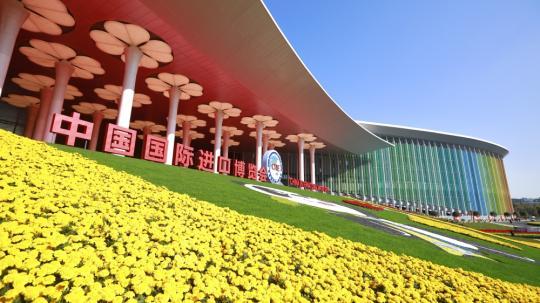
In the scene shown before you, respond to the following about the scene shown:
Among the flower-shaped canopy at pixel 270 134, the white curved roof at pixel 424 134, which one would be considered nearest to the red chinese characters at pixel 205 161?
the flower-shaped canopy at pixel 270 134

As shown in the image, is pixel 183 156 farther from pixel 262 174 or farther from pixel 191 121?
pixel 191 121

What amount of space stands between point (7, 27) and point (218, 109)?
55.2ft

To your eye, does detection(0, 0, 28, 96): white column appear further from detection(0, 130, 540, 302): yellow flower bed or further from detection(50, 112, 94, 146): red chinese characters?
detection(0, 130, 540, 302): yellow flower bed

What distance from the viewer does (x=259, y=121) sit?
32688 mm

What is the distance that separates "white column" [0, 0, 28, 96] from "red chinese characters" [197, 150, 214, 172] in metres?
11.2

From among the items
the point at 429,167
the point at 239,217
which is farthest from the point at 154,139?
the point at 429,167

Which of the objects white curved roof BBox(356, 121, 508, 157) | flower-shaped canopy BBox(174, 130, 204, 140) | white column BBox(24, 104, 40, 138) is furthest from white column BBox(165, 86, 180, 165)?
white curved roof BBox(356, 121, 508, 157)

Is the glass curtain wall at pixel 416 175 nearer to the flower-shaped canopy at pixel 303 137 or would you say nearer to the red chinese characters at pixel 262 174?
the flower-shaped canopy at pixel 303 137

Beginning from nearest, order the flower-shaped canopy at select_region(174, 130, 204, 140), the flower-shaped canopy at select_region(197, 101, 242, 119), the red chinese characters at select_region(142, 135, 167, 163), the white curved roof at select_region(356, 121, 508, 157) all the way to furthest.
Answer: the red chinese characters at select_region(142, 135, 167, 163) < the flower-shaped canopy at select_region(197, 101, 242, 119) < the flower-shaped canopy at select_region(174, 130, 204, 140) < the white curved roof at select_region(356, 121, 508, 157)

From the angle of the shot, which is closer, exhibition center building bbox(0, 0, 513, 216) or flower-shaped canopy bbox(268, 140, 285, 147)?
exhibition center building bbox(0, 0, 513, 216)

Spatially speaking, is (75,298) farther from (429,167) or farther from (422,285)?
(429,167)

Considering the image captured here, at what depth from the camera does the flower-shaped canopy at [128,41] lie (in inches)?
642

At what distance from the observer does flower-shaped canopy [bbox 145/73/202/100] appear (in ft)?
73.8

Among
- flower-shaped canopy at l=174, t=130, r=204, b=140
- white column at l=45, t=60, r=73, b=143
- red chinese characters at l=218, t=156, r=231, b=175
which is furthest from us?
flower-shaped canopy at l=174, t=130, r=204, b=140
